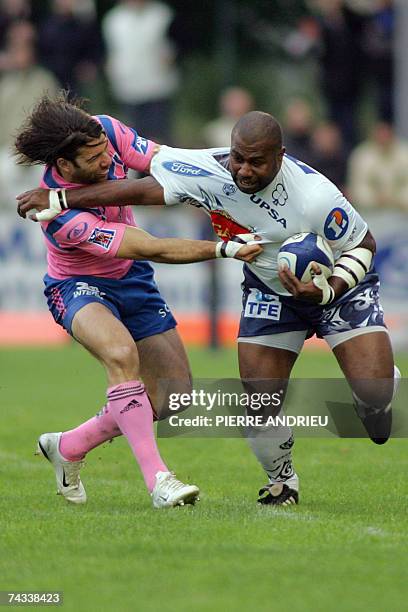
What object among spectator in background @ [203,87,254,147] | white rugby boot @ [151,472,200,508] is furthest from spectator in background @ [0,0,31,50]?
white rugby boot @ [151,472,200,508]

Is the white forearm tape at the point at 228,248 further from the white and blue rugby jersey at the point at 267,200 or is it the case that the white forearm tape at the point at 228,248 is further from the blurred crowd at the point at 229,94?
the blurred crowd at the point at 229,94

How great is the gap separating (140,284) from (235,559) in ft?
8.31

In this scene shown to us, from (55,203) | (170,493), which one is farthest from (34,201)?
(170,493)

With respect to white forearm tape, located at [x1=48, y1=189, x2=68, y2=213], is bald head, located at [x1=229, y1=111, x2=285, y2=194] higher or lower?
higher

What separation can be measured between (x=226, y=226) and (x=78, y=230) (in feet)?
2.69

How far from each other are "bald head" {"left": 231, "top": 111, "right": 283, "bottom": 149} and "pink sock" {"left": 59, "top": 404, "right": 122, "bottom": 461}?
5.76 ft

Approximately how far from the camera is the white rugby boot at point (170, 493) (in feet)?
24.2

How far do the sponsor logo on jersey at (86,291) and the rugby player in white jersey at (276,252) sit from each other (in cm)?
52

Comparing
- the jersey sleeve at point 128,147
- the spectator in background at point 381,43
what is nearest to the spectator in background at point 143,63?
the spectator in background at point 381,43

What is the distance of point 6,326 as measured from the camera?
725 inches

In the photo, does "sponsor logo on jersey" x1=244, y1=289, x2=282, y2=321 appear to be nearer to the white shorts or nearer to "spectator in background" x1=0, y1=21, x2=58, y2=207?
the white shorts

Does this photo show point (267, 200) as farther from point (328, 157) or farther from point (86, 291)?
point (328, 157)

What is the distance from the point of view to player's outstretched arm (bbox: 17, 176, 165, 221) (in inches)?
300

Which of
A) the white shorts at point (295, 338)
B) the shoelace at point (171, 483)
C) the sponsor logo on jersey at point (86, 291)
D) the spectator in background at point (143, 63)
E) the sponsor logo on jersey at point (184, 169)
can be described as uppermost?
the spectator in background at point (143, 63)
